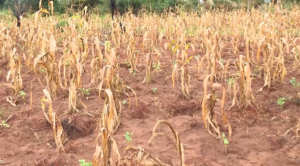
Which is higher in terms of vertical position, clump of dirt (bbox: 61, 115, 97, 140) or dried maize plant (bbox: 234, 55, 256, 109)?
dried maize plant (bbox: 234, 55, 256, 109)

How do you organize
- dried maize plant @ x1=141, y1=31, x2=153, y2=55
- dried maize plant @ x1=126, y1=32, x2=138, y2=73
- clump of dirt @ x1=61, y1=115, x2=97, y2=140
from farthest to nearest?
dried maize plant @ x1=126, y1=32, x2=138, y2=73
dried maize plant @ x1=141, y1=31, x2=153, y2=55
clump of dirt @ x1=61, y1=115, x2=97, y2=140

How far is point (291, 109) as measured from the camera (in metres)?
2.74

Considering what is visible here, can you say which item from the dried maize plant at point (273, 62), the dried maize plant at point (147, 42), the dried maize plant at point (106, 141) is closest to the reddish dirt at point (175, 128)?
the dried maize plant at point (273, 62)

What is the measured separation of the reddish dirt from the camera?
207cm

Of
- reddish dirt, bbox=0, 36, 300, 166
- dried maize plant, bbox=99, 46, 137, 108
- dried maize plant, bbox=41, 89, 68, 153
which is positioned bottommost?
reddish dirt, bbox=0, 36, 300, 166

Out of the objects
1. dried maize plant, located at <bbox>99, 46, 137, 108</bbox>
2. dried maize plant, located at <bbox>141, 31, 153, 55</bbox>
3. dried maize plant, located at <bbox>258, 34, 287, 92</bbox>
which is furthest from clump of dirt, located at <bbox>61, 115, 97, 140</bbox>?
dried maize plant, located at <bbox>258, 34, 287, 92</bbox>

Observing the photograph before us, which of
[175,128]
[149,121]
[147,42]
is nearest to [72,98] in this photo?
[149,121]

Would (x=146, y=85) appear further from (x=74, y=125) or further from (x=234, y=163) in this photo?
(x=234, y=163)

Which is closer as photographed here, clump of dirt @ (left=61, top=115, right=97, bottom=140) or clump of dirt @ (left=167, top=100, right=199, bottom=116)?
clump of dirt @ (left=61, top=115, right=97, bottom=140)

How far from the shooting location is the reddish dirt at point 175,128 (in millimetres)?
2068

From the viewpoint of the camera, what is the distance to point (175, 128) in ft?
8.20

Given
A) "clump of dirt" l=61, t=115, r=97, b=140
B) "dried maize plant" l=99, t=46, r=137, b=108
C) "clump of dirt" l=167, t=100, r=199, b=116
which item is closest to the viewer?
"dried maize plant" l=99, t=46, r=137, b=108

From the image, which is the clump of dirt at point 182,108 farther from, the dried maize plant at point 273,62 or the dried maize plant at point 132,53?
the dried maize plant at point 132,53

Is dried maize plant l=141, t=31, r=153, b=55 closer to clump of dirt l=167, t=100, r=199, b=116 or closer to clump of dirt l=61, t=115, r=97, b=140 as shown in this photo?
clump of dirt l=167, t=100, r=199, b=116
